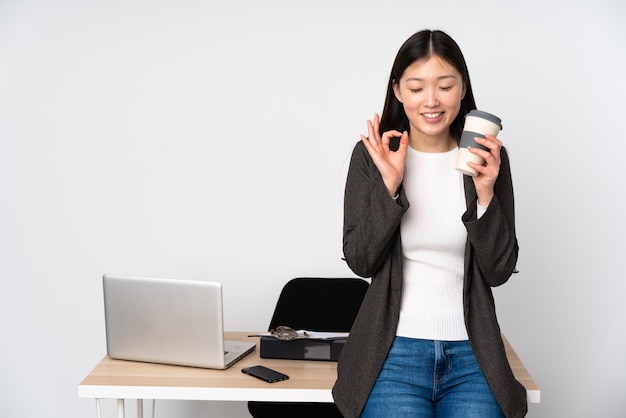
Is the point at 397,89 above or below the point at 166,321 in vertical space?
above

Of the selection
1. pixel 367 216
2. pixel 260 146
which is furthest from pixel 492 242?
pixel 260 146

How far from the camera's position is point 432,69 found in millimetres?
1906

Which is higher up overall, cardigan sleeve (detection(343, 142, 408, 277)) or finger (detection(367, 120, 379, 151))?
finger (detection(367, 120, 379, 151))

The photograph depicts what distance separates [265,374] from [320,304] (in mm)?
766

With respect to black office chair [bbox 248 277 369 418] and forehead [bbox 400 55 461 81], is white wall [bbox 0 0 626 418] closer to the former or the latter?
black office chair [bbox 248 277 369 418]

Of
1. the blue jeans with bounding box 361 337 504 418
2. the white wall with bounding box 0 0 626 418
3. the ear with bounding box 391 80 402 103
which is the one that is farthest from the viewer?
the white wall with bounding box 0 0 626 418

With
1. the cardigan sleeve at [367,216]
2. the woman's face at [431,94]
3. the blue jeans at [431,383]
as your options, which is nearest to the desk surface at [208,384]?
the blue jeans at [431,383]

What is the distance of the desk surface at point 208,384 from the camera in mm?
2074

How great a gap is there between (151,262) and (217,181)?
46 centimetres

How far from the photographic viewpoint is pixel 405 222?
75.9 inches

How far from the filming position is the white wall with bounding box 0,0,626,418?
133 inches

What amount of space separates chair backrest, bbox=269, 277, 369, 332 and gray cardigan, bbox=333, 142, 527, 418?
0.92 m

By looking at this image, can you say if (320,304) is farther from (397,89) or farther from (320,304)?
(397,89)

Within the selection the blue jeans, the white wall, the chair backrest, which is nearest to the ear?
the blue jeans
